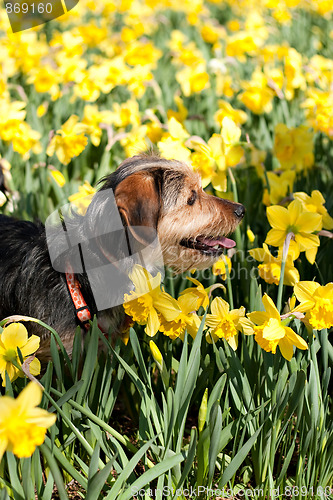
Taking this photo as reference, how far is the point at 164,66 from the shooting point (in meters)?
6.04

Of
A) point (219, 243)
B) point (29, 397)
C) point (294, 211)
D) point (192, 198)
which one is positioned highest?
point (29, 397)

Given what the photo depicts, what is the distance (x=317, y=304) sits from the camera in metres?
1.57

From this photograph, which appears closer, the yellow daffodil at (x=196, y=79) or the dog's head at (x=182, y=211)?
the dog's head at (x=182, y=211)

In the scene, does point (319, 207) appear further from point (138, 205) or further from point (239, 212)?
point (138, 205)

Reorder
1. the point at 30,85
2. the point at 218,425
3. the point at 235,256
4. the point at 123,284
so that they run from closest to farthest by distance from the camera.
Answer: the point at 218,425
the point at 123,284
the point at 235,256
the point at 30,85

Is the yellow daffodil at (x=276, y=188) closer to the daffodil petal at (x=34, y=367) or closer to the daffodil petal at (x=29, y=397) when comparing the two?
the daffodil petal at (x=34, y=367)

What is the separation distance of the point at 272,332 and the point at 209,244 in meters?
0.88

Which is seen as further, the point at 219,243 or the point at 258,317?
the point at 219,243

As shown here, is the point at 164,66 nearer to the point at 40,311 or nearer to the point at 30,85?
the point at 30,85

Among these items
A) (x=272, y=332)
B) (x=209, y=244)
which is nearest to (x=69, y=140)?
(x=209, y=244)

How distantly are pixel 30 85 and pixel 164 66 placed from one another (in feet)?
5.39

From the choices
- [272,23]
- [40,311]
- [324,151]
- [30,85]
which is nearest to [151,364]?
[40,311]

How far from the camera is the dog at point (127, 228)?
2066 mm

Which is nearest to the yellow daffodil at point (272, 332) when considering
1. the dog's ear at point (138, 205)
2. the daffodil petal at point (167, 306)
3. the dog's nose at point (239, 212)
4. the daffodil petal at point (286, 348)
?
the daffodil petal at point (286, 348)
